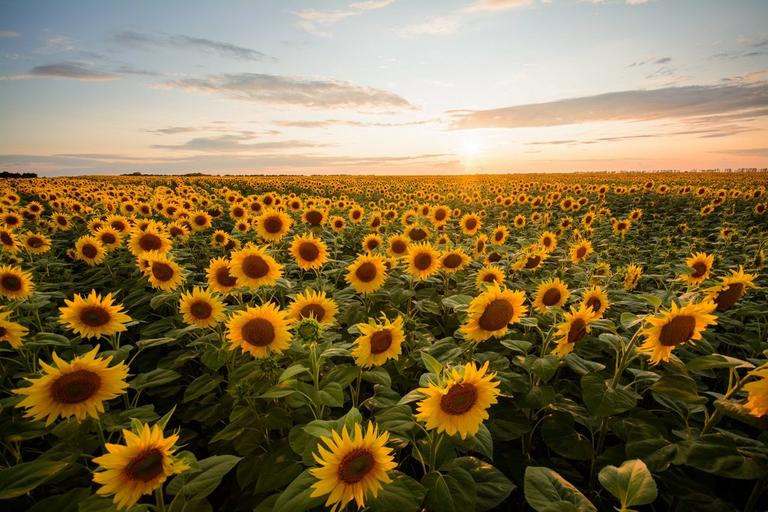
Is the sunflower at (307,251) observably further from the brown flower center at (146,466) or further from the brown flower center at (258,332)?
the brown flower center at (146,466)

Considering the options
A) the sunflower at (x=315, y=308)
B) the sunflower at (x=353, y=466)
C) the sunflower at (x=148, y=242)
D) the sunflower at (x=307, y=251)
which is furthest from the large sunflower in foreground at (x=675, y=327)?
the sunflower at (x=148, y=242)

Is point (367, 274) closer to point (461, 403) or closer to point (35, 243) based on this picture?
point (461, 403)

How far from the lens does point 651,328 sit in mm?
2602

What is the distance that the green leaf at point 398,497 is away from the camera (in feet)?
5.98

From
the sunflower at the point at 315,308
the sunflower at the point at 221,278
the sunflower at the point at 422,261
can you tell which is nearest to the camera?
the sunflower at the point at 315,308

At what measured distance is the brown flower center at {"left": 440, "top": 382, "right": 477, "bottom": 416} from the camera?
6.89 feet

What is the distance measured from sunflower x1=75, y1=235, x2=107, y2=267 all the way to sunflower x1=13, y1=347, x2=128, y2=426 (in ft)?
17.4

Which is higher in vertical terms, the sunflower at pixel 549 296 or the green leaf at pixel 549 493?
the sunflower at pixel 549 296

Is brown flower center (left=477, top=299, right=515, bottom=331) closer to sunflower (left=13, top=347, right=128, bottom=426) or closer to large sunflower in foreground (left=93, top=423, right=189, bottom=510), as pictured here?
large sunflower in foreground (left=93, top=423, right=189, bottom=510)

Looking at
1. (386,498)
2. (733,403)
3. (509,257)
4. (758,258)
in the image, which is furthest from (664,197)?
(386,498)

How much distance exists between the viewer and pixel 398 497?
186cm

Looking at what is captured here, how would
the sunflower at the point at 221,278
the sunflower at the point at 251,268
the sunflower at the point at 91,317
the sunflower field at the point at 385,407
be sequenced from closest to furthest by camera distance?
1. the sunflower field at the point at 385,407
2. the sunflower at the point at 91,317
3. the sunflower at the point at 251,268
4. the sunflower at the point at 221,278

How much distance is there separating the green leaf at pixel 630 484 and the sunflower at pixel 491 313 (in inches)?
56.6

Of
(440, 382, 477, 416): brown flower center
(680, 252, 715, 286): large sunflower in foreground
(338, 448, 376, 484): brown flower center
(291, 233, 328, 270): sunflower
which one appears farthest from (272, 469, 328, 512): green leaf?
(680, 252, 715, 286): large sunflower in foreground
